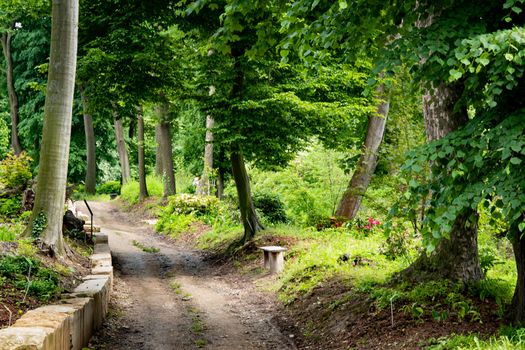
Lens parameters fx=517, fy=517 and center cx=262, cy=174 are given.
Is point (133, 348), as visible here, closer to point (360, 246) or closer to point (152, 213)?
point (360, 246)

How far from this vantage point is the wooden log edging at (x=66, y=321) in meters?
4.11

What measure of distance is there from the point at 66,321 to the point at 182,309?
12.3 feet

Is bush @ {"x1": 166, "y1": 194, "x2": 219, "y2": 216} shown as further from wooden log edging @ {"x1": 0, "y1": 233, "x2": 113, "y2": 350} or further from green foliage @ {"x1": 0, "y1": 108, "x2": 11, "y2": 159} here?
green foliage @ {"x1": 0, "y1": 108, "x2": 11, "y2": 159}

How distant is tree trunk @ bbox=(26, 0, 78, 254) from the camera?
9.16m

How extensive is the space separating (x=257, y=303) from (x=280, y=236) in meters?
3.24

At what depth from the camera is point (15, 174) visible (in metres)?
13.3

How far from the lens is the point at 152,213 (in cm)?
2225

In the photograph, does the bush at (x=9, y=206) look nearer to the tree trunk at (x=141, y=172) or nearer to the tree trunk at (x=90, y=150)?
the tree trunk at (x=141, y=172)

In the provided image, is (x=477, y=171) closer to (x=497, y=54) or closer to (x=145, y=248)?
(x=497, y=54)

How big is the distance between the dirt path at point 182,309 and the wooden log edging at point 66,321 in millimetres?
384

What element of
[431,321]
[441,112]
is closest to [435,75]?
[441,112]

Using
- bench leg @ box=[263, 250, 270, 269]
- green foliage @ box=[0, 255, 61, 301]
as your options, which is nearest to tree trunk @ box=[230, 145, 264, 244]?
bench leg @ box=[263, 250, 270, 269]

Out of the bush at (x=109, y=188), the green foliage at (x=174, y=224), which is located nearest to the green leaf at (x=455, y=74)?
the green foliage at (x=174, y=224)

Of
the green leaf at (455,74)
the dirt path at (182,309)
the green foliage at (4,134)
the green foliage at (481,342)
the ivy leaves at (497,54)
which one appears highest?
the green foliage at (4,134)
